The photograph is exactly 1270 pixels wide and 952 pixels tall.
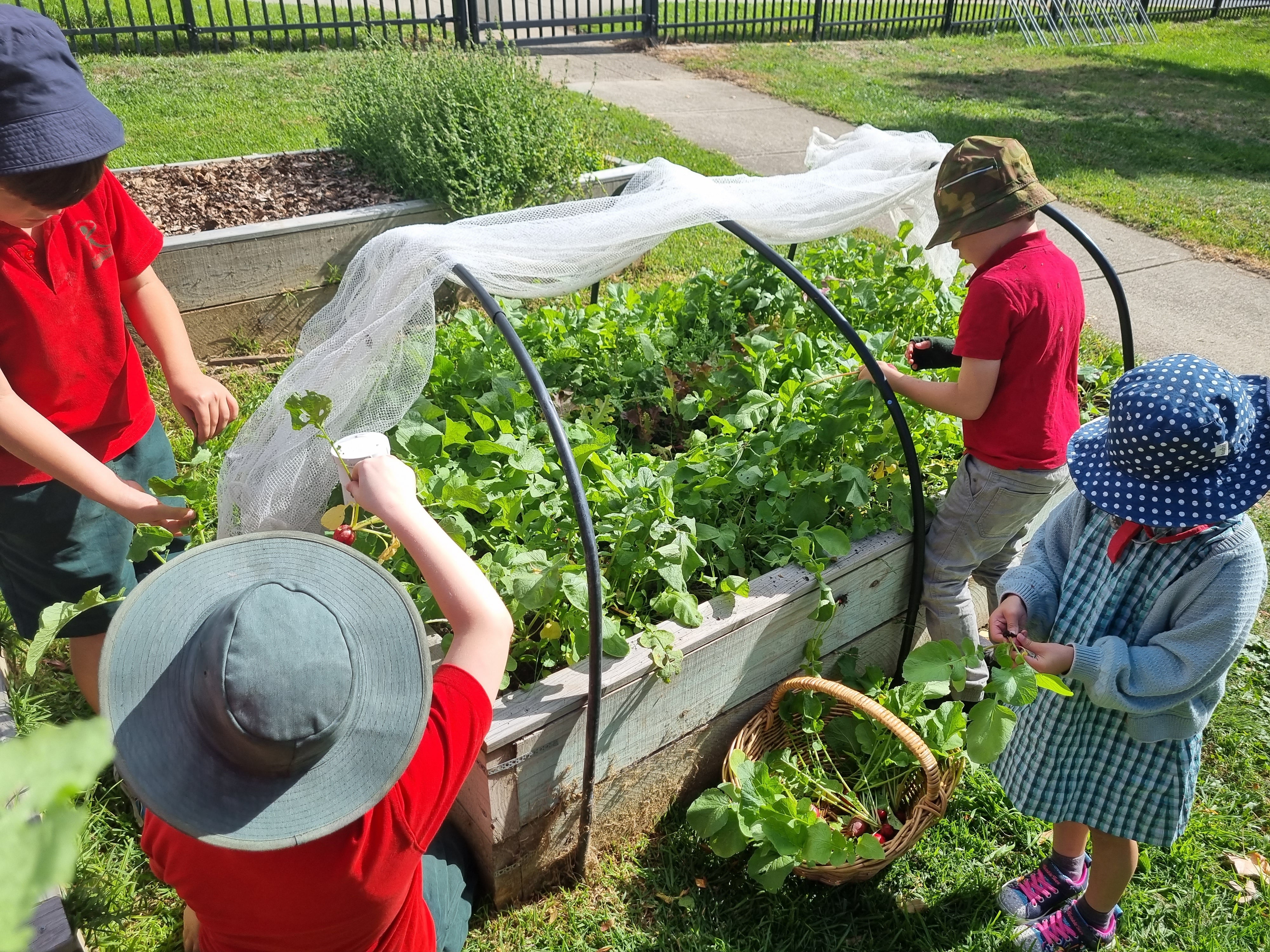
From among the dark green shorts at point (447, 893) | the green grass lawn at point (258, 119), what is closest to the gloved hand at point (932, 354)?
the dark green shorts at point (447, 893)

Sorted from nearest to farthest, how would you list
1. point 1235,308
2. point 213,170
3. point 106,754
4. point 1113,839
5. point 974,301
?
1. point 106,754
2. point 1113,839
3. point 974,301
4. point 213,170
5. point 1235,308

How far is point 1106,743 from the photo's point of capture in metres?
2.01

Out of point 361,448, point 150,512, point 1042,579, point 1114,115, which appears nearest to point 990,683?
point 1042,579

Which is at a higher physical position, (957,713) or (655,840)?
(957,713)

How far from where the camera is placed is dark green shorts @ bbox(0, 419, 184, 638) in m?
2.11

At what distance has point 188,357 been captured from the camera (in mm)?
2312

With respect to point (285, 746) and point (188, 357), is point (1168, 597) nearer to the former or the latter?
point (285, 746)

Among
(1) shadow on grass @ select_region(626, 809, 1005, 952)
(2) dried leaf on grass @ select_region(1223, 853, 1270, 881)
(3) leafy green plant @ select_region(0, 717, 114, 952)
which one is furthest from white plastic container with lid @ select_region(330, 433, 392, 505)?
(2) dried leaf on grass @ select_region(1223, 853, 1270, 881)

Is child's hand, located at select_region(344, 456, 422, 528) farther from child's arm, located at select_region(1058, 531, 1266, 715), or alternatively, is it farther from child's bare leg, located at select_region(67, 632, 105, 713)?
child's arm, located at select_region(1058, 531, 1266, 715)

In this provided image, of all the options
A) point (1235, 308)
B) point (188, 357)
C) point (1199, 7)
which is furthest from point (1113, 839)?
point (1199, 7)

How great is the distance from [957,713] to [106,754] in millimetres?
2220

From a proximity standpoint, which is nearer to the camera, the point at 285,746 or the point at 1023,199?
the point at 285,746

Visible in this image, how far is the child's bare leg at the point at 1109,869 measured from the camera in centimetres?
212

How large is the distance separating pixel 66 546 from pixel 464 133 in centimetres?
337
